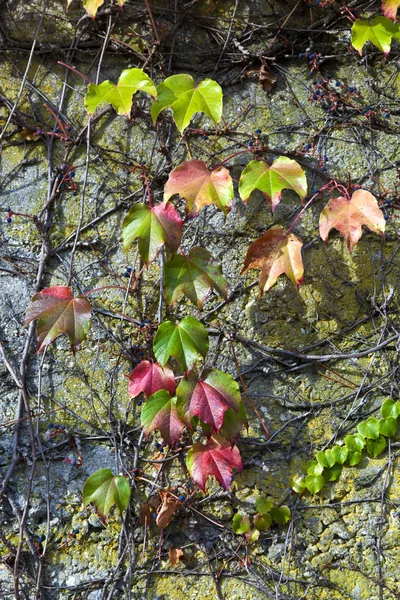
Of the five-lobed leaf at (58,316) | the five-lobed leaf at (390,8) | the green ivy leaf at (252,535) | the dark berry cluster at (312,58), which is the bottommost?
the green ivy leaf at (252,535)

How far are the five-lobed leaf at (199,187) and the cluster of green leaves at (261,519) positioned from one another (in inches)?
34.5

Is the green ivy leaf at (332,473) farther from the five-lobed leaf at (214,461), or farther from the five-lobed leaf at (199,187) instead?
the five-lobed leaf at (199,187)

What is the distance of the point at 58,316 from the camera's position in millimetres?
1755

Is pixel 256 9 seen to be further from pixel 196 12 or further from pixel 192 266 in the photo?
pixel 192 266

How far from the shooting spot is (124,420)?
199 cm

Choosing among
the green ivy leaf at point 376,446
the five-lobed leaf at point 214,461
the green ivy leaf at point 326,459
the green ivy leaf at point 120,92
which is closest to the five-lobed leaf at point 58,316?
the five-lobed leaf at point 214,461

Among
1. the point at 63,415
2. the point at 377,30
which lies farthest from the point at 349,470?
the point at 377,30

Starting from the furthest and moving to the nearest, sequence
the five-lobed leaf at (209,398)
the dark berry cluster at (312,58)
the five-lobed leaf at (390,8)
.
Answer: the dark berry cluster at (312,58) → the five-lobed leaf at (390,8) → the five-lobed leaf at (209,398)

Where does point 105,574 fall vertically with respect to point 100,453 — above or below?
below

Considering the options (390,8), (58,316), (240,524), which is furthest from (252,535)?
(390,8)

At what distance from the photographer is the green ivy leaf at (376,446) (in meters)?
1.85

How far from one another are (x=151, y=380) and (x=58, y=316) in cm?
33

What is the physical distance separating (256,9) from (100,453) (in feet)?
5.47

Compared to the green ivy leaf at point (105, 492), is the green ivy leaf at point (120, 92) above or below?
above
